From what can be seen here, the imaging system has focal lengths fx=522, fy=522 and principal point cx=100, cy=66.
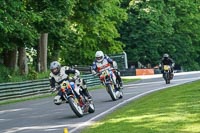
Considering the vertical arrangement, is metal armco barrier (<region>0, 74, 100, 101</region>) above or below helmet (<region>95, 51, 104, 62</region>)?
below

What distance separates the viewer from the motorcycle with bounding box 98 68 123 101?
18875 mm

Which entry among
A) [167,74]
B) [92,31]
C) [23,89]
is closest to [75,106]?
[167,74]

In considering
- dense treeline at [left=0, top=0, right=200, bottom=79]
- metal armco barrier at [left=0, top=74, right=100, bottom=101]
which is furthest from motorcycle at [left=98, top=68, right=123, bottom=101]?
metal armco barrier at [left=0, top=74, right=100, bottom=101]

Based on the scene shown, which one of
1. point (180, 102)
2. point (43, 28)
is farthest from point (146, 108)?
point (43, 28)

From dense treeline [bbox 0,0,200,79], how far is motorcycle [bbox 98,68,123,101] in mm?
7881

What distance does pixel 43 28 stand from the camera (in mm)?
34094

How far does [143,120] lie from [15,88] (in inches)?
697

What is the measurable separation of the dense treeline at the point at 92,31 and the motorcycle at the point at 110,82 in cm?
788

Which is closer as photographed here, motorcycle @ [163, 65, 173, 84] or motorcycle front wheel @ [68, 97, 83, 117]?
motorcycle front wheel @ [68, 97, 83, 117]

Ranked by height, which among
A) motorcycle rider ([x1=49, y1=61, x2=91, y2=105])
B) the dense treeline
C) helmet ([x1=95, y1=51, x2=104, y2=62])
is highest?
the dense treeline

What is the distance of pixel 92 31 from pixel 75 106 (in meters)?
35.8

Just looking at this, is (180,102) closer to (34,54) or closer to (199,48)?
(34,54)

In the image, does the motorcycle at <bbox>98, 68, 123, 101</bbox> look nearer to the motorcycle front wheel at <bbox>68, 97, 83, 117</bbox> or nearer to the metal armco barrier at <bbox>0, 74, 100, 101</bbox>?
the motorcycle front wheel at <bbox>68, 97, 83, 117</bbox>

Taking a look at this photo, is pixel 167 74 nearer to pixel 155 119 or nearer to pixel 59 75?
pixel 59 75
